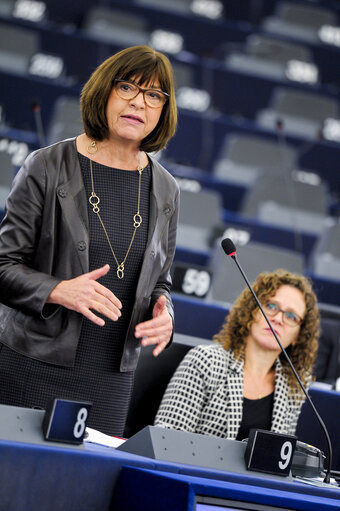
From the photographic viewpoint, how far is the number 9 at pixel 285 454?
57.9 inches

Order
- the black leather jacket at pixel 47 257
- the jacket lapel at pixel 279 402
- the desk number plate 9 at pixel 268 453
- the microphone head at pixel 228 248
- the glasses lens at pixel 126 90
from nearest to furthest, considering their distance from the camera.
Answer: the desk number plate 9 at pixel 268 453, the black leather jacket at pixel 47 257, the glasses lens at pixel 126 90, the microphone head at pixel 228 248, the jacket lapel at pixel 279 402

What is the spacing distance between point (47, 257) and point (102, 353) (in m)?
0.21

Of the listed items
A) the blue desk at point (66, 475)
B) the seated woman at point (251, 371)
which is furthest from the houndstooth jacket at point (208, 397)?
the blue desk at point (66, 475)

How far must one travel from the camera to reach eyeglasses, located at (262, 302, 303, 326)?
8.25ft

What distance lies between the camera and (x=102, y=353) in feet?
5.55

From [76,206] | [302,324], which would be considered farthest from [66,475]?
[302,324]

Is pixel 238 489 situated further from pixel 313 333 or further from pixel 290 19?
pixel 290 19

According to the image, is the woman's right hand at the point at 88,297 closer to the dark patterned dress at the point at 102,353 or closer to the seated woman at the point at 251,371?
the dark patterned dress at the point at 102,353

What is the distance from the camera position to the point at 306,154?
6375 mm

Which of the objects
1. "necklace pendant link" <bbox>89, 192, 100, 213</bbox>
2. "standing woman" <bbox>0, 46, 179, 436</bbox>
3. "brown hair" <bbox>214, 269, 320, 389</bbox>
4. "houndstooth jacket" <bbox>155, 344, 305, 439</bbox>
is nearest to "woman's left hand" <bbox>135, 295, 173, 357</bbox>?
"standing woman" <bbox>0, 46, 179, 436</bbox>

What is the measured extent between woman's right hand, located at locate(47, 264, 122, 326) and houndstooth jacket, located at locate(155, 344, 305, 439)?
81 cm

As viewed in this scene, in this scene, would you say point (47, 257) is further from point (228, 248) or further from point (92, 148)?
point (228, 248)

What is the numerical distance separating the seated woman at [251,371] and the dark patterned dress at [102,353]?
600 millimetres

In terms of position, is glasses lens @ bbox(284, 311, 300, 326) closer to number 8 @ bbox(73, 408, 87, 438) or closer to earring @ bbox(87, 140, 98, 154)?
earring @ bbox(87, 140, 98, 154)
